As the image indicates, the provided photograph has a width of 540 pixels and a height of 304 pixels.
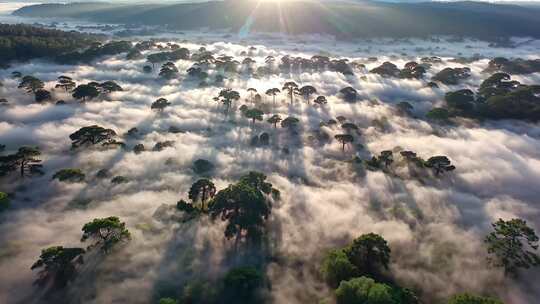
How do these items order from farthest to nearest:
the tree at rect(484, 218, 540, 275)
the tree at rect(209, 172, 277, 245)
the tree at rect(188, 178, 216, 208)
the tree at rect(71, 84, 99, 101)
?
the tree at rect(71, 84, 99, 101) → the tree at rect(188, 178, 216, 208) → the tree at rect(209, 172, 277, 245) → the tree at rect(484, 218, 540, 275)

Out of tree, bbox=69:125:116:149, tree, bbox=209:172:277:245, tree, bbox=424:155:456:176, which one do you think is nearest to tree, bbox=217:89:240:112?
tree, bbox=69:125:116:149

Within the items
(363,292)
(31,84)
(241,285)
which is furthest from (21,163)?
(363,292)

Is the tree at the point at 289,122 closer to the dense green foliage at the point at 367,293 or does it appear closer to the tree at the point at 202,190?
the tree at the point at 202,190

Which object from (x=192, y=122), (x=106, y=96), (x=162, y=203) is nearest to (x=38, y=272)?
(x=162, y=203)

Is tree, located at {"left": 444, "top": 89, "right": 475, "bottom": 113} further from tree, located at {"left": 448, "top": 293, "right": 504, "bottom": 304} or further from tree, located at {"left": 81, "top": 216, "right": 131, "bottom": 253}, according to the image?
tree, located at {"left": 81, "top": 216, "right": 131, "bottom": 253}

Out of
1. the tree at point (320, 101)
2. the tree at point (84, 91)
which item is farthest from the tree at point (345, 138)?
the tree at point (84, 91)

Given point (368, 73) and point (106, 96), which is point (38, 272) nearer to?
point (106, 96)
